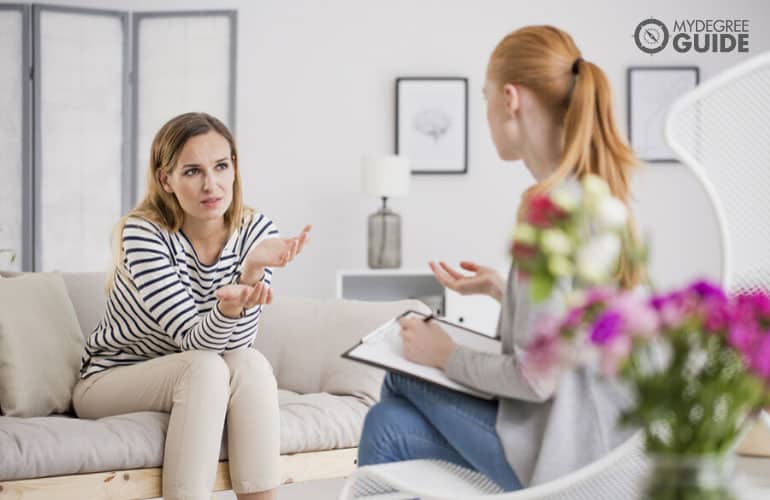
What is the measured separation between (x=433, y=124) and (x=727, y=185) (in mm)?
4422

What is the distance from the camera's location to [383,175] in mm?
5148

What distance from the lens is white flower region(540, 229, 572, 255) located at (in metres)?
0.72

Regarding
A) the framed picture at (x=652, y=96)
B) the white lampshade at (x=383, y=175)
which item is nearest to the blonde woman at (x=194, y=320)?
the white lampshade at (x=383, y=175)

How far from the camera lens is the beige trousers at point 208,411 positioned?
2.21 metres

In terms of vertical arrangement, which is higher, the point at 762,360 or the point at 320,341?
the point at 762,360

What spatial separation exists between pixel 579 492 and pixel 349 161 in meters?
4.45

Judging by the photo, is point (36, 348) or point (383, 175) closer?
point (36, 348)

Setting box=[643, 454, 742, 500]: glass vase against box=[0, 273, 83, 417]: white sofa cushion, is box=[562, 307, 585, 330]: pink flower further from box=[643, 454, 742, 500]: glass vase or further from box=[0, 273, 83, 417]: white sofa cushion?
box=[0, 273, 83, 417]: white sofa cushion

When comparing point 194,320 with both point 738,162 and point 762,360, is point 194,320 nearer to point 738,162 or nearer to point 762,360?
point 738,162

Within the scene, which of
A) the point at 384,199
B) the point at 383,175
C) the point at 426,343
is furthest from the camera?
the point at 384,199

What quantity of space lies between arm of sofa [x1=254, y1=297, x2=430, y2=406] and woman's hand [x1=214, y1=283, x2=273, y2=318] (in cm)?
70

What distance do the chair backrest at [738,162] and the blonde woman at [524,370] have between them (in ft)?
0.53

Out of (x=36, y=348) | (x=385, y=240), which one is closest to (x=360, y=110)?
(x=385, y=240)

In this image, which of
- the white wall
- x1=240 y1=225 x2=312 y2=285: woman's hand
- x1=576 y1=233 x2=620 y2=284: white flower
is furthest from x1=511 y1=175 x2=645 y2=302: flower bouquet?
the white wall
